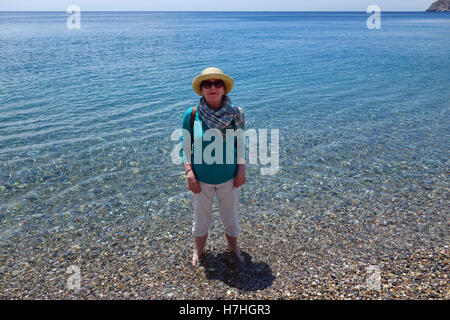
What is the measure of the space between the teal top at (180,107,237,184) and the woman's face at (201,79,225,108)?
0.76 feet

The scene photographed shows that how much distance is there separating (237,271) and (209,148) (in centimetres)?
207

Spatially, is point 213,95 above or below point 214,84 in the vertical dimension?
below

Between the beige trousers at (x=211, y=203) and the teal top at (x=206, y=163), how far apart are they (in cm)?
11

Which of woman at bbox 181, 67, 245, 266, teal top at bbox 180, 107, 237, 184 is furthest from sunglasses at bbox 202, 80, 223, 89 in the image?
teal top at bbox 180, 107, 237, 184

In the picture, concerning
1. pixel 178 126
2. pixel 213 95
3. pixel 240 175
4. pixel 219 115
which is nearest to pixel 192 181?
pixel 240 175

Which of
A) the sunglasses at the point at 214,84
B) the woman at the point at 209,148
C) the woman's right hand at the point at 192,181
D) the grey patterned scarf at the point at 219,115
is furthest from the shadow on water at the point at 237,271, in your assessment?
the sunglasses at the point at 214,84

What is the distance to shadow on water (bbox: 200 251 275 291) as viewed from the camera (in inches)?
186

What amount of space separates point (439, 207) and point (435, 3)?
246716mm

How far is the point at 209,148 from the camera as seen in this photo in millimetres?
4117

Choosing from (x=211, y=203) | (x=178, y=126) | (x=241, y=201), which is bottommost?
(x=241, y=201)

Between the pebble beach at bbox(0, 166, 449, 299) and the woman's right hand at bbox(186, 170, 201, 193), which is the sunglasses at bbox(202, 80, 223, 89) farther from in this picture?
the pebble beach at bbox(0, 166, 449, 299)

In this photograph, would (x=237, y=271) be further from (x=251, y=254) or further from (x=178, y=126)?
(x=178, y=126)
